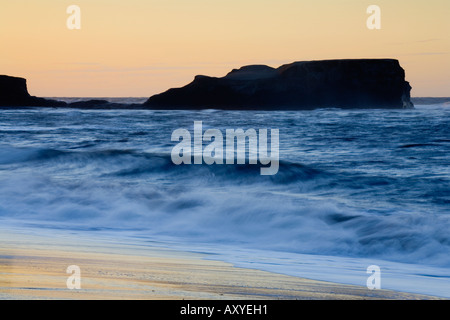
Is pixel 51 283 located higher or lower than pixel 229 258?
higher

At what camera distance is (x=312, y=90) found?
8900 centimetres

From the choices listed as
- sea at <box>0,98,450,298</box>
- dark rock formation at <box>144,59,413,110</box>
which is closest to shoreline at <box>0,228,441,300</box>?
sea at <box>0,98,450,298</box>

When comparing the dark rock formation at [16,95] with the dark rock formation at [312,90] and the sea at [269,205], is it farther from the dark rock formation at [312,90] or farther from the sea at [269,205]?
the sea at [269,205]

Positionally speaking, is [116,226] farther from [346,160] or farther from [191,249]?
[346,160]

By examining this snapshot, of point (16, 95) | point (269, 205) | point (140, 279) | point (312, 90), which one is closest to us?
point (140, 279)

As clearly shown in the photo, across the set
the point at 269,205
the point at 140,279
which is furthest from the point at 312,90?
the point at 140,279

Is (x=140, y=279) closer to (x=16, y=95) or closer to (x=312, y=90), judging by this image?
(x=16, y=95)

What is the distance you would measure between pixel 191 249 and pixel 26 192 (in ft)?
21.1

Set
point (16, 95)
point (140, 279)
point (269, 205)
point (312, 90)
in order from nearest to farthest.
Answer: point (140, 279) < point (269, 205) < point (16, 95) < point (312, 90)

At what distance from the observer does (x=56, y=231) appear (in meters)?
9.61

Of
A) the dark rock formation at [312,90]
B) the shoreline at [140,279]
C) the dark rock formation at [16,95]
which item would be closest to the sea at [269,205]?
the shoreline at [140,279]

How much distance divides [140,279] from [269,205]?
7720 mm
